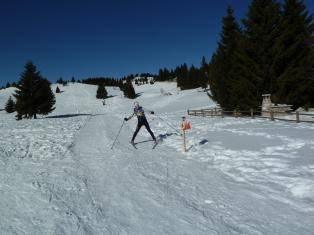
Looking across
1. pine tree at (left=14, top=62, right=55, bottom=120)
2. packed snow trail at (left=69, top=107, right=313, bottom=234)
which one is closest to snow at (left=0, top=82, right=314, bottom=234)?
packed snow trail at (left=69, top=107, right=313, bottom=234)

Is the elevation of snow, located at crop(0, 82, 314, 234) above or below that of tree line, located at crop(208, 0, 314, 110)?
below

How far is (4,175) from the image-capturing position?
841 centimetres

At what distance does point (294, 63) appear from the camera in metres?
28.2

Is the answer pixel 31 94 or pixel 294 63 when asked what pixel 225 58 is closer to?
pixel 294 63

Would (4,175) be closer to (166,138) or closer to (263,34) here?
(166,138)

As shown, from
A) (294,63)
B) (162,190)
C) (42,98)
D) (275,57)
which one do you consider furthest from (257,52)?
(42,98)

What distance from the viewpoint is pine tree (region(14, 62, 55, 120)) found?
41344 mm

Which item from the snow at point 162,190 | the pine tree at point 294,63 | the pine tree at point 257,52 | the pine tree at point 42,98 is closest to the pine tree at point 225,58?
the pine tree at point 257,52

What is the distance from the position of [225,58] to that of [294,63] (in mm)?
9286

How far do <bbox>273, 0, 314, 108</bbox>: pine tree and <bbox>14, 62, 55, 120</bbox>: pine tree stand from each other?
31.7 metres

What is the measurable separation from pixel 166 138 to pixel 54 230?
10938 mm

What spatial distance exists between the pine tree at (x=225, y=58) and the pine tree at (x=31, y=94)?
24.5 meters

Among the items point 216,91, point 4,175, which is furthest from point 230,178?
point 216,91

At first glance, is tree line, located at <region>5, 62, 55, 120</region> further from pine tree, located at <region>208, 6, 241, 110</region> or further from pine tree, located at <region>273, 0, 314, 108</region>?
pine tree, located at <region>273, 0, 314, 108</region>
